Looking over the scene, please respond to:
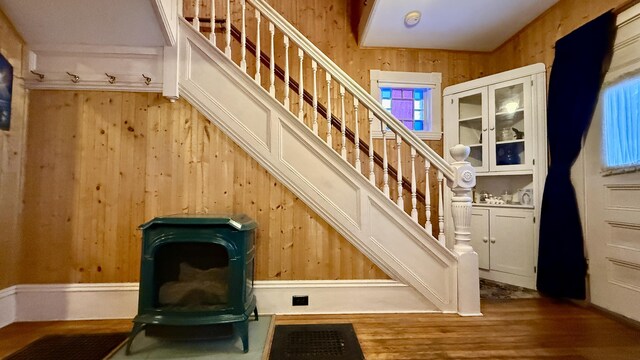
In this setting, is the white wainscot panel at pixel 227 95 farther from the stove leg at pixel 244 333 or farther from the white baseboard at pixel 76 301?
the white baseboard at pixel 76 301

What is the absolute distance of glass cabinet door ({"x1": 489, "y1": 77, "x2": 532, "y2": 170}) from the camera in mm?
3023

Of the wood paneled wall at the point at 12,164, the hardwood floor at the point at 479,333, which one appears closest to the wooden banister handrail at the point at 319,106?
the hardwood floor at the point at 479,333

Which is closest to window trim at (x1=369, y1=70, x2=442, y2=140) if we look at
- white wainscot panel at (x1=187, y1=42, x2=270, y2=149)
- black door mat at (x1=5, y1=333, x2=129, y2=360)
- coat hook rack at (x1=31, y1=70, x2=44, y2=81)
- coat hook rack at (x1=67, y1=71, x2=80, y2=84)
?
white wainscot panel at (x1=187, y1=42, x2=270, y2=149)

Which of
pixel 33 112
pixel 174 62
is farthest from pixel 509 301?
pixel 33 112

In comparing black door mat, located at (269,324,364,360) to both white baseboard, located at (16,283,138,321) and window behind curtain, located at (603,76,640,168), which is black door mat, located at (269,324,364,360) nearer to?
white baseboard, located at (16,283,138,321)

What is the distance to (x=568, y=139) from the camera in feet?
8.77

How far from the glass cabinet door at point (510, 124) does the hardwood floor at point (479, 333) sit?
1426 mm

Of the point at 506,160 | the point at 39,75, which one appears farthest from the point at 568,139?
the point at 39,75

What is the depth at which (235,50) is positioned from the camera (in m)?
3.55

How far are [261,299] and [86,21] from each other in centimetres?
228

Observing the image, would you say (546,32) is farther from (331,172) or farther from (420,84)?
(331,172)

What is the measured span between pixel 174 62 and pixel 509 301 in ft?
11.1

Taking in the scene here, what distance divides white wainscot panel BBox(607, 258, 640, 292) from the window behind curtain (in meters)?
0.75

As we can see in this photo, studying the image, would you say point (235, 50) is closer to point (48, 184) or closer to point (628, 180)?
point (48, 184)
